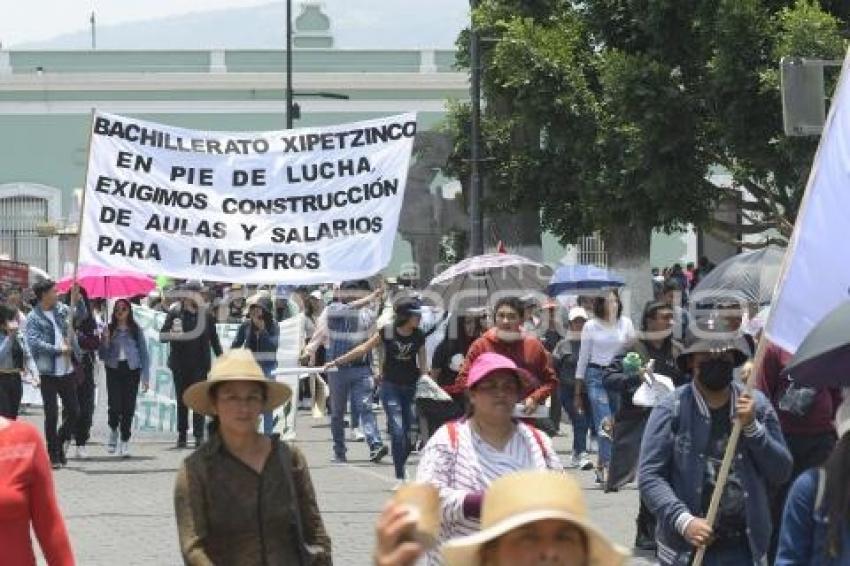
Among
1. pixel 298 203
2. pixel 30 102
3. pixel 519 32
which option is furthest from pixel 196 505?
pixel 30 102

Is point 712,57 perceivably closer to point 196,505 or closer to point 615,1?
point 615,1

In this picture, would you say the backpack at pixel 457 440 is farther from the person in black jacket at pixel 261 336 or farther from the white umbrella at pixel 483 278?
the white umbrella at pixel 483 278

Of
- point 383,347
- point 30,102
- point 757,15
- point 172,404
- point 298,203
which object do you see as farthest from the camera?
point 30,102

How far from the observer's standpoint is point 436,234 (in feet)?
95.0

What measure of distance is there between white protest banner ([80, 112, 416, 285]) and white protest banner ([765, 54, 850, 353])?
782cm

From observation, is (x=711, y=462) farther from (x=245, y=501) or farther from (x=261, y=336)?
(x=261, y=336)

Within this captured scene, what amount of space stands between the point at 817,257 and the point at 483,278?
55.8ft

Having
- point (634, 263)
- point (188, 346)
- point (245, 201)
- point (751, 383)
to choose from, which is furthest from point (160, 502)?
A: point (634, 263)

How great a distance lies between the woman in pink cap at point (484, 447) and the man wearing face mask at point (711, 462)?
729 mm

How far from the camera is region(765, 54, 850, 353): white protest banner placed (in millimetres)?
7430

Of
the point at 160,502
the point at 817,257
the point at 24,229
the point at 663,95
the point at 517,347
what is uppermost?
the point at 663,95

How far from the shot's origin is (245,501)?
6.81 m

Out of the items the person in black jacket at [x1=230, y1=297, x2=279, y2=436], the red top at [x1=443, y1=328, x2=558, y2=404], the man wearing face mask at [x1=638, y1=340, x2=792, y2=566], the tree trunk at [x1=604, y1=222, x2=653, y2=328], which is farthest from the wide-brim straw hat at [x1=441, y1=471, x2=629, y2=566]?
the tree trunk at [x1=604, y1=222, x2=653, y2=328]

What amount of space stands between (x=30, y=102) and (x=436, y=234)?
32287 mm
